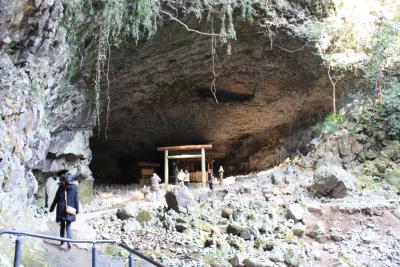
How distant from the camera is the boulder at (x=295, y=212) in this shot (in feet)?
29.1

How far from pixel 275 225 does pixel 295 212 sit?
727 mm

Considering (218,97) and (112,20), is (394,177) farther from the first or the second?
(112,20)

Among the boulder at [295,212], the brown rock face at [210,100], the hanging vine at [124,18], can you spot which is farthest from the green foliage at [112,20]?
the boulder at [295,212]

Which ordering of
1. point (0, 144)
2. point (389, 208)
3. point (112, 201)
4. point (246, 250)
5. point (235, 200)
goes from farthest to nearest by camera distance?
point (112, 201), point (235, 200), point (389, 208), point (246, 250), point (0, 144)

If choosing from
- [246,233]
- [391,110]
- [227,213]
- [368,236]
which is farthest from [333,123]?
[246,233]

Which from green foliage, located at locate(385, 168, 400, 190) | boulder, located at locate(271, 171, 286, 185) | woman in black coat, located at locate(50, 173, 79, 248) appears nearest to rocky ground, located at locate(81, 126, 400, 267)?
green foliage, located at locate(385, 168, 400, 190)

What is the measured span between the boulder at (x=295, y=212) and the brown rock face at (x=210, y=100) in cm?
558

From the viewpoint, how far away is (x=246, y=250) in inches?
296

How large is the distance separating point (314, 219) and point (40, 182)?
7.36 metres

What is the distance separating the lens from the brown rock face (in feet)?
39.4

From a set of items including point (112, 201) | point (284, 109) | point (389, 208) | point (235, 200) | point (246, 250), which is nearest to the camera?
point (246, 250)

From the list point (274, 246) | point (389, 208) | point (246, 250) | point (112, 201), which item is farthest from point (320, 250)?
point (112, 201)

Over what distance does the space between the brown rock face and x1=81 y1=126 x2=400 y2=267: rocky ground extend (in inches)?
173

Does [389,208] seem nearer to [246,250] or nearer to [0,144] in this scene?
[246,250]
